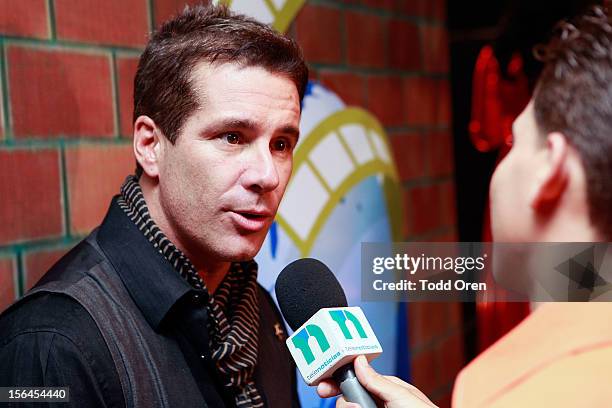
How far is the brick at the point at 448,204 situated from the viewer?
7.45 ft

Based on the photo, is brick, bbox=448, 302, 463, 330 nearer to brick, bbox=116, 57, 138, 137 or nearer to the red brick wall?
the red brick wall

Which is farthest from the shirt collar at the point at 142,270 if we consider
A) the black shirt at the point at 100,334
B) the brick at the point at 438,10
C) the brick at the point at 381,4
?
the brick at the point at 438,10

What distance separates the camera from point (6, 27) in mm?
1017

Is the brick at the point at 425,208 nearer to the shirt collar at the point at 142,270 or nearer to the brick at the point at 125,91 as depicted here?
the brick at the point at 125,91

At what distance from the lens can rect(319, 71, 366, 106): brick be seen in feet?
5.53

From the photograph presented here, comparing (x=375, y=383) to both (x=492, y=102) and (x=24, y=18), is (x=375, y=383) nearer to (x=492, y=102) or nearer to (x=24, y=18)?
(x=24, y=18)

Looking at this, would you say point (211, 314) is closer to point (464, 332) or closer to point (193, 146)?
point (193, 146)

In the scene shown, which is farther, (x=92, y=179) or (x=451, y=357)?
(x=451, y=357)

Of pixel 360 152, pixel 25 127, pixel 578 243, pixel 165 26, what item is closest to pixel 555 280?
pixel 578 243

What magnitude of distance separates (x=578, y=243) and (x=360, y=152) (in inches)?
37.7

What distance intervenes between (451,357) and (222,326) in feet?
4.48

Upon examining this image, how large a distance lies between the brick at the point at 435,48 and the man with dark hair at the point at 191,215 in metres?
1.19

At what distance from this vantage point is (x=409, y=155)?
2078 millimetres

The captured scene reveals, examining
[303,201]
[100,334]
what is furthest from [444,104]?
[100,334]
